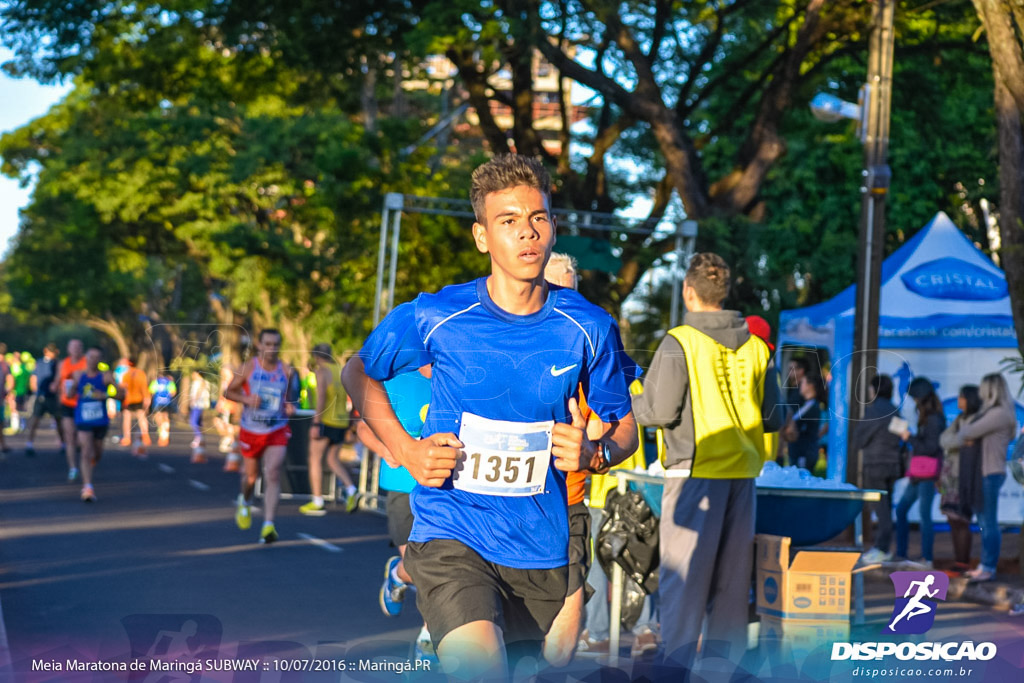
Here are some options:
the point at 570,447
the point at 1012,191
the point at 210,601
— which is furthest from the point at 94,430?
the point at 570,447

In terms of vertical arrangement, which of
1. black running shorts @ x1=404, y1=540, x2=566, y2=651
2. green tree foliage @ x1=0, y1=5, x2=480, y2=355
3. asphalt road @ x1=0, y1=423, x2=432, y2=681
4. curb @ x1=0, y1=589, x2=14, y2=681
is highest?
green tree foliage @ x1=0, y1=5, x2=480, y2=355

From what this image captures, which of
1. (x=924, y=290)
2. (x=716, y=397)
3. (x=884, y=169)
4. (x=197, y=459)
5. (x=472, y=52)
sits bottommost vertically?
(x=197, y=459)

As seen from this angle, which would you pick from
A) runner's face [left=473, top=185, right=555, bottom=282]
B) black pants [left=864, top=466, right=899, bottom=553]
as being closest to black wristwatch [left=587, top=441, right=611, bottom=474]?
runner's face [left=473, top=185, right=555, bottom=282]

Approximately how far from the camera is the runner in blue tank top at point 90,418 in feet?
54.1

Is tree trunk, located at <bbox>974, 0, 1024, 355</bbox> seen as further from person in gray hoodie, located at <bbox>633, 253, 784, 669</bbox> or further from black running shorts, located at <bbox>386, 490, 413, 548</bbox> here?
black running shorts, located at <bbox>386, 490, 413, 548</bbox>

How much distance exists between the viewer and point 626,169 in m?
33.2

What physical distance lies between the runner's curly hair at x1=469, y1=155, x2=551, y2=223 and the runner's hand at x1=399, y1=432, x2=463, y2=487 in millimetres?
710

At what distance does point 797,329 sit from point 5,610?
34.9 feet

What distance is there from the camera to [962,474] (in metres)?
12.3

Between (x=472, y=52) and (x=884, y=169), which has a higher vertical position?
(x=472, y=52)

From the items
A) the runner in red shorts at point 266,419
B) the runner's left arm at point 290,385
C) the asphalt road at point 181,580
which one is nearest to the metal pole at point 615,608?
the asphalt road at point 181,580

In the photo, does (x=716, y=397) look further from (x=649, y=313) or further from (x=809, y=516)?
(x=649, y=313)

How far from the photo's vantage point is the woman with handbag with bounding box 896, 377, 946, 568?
42.7ft

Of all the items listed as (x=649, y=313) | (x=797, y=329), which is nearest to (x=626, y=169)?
(x=649, y=313)
